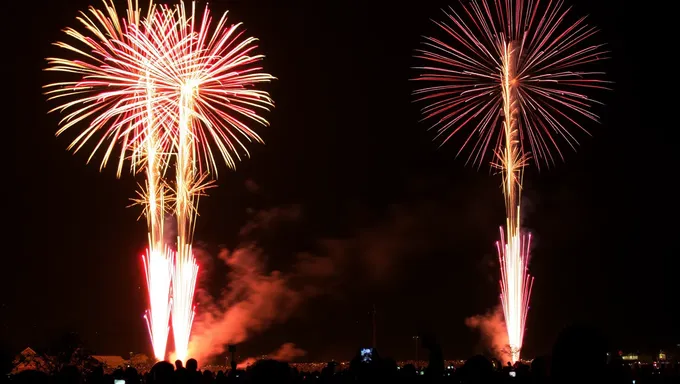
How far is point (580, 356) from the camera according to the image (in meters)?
3.51

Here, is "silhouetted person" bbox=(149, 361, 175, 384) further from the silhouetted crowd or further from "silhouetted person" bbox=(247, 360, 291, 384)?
"silhouetted person" bbox=(247, 360, 291, 384)

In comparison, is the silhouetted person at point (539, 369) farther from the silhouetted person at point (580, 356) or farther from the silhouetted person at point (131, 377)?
the silhouetted person at point (580, 356)

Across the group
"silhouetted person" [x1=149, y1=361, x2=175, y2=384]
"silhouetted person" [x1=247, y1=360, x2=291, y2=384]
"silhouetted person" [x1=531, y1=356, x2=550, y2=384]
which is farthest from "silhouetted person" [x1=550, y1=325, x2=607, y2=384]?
"silhouetted person" [x1=149, y1=361, x2=175, y2=384]

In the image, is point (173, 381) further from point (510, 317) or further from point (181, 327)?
point (510, 317)

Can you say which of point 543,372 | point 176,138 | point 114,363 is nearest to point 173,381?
point 543,372

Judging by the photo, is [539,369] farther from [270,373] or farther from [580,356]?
[580,356]

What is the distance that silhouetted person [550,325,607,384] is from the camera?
3.49 metres

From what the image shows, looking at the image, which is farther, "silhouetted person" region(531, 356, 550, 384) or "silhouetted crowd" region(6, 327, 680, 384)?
"silhouetted person" region(531, 356, 550, 384)

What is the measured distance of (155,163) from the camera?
30562 millimetres

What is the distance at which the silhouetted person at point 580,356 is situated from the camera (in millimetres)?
3488

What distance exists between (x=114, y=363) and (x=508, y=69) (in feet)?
106

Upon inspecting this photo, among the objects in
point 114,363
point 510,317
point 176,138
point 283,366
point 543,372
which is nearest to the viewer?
point 283,366

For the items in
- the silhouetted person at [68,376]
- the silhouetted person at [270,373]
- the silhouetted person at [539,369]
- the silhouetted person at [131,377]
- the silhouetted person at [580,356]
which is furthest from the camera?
the silhouetted person at [131,377]

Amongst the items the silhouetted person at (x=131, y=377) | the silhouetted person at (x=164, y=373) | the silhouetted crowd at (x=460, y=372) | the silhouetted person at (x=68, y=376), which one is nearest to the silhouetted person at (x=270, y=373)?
the silhouetted crowd at (x=460, y=372)
